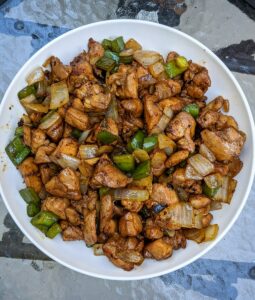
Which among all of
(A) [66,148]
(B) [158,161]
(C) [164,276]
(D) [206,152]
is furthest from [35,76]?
(C) [164,276]

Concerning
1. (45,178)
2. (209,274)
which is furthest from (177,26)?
(209,274)

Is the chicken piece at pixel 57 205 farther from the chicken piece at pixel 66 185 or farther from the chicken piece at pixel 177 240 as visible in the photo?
the chicken piece at pixel 177 240

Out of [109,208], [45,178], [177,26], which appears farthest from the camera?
[177,26]

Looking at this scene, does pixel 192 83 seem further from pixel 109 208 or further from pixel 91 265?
pixel 91 265

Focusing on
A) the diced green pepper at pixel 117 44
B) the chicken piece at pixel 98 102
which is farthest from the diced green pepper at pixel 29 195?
the diced green pepper at pixel 117 44

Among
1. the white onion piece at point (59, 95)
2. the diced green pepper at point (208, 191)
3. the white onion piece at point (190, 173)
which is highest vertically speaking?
the white onion piece at point (190, 173)

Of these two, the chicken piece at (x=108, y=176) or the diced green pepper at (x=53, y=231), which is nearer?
the chicken piece at (x=108, y=176)

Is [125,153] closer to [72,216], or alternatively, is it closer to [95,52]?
[72,216]
